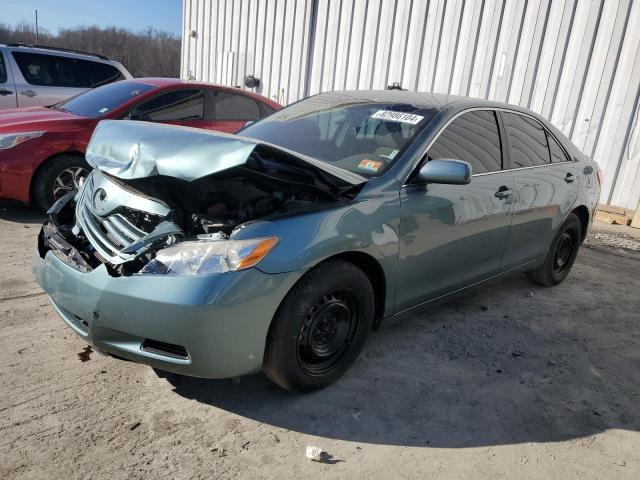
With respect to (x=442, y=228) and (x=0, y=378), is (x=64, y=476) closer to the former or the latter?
(x=0, y=378)

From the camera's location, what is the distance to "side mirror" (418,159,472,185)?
3.03m

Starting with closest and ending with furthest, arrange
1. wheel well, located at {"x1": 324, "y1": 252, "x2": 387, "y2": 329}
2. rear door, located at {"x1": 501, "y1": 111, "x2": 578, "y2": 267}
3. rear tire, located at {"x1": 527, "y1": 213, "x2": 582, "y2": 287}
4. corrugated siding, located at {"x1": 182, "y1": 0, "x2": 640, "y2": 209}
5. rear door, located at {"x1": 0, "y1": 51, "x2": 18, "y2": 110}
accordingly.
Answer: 1. wheel well, located at {"x1": 324, "y1": 252, "x2": 387, "y2": 329}
2. rear door, located at {"x1": 501, "y1": 111, "x2": 578, "y2": 267}
3. rear tire, located at {"x1": 527, "y1": 213, "x2": 582, "y2": 287}
4. corrugated siding, located at {"x1": 182, "y1": 0, "x2": 640, "y2": 209}
5. rear door, located at {"x1": 0, "y1": 51, "x2": 18, "y2": 110}

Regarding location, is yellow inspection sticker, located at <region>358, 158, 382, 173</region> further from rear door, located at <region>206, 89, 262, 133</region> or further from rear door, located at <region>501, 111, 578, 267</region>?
rear door, located at <region>206, 89, 262, 133</region>

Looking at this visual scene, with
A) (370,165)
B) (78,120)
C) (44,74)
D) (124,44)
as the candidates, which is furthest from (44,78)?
(124,44)

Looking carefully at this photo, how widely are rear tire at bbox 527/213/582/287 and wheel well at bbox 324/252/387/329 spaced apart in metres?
2.26

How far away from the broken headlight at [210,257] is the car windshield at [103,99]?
4054 millimetres

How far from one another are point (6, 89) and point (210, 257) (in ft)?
24.6

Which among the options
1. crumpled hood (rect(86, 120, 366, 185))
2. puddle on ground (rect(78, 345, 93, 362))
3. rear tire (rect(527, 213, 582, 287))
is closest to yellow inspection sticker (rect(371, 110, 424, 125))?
crumpled hood (rect(86, 120, 366, 185))

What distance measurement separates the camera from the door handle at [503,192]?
3.75 metres

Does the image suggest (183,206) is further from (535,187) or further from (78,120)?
(78,120)

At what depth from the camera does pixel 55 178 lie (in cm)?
550

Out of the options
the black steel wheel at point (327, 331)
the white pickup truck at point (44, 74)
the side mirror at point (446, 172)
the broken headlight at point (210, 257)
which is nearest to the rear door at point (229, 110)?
the white pickup truck at point (44, 74)

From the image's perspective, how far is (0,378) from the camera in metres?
2.82

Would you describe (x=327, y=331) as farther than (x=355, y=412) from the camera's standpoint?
Yes
